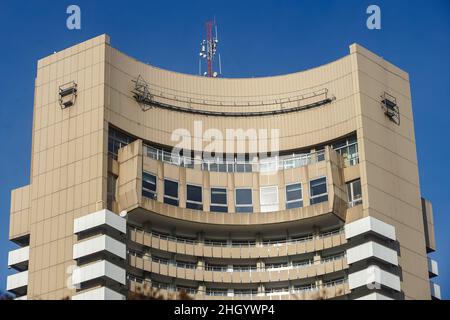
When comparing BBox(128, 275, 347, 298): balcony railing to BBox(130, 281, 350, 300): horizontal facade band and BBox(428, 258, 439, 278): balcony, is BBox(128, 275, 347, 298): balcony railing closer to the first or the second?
BBox(130, 281, 350, 300): horizontal facade band

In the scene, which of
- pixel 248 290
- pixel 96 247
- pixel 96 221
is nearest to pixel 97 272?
pixel 96 247

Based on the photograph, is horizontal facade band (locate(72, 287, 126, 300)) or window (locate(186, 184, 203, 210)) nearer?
horizontal facade band (locate(72, 287, 126, 300))

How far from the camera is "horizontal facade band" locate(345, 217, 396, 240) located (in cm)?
11981

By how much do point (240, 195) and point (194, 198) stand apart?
573 centimetres

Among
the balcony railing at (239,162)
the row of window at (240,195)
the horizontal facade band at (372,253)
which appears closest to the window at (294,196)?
the row of window at (240,195)

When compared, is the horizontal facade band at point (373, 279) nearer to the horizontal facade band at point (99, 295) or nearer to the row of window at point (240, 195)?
the row of window at point (240, 195)

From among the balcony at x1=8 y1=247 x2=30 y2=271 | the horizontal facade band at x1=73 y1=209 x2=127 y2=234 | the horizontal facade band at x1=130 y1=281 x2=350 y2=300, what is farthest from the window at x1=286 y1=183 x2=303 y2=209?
the balcony at x1=8 y1=247 x2=30 y2=271

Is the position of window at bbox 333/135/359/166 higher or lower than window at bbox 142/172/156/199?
higher

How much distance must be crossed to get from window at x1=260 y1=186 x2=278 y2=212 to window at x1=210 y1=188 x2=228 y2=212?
168 inches

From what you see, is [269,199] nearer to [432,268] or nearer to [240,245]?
[240,245]

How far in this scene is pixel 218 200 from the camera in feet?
424

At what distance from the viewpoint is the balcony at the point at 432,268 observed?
421ft
